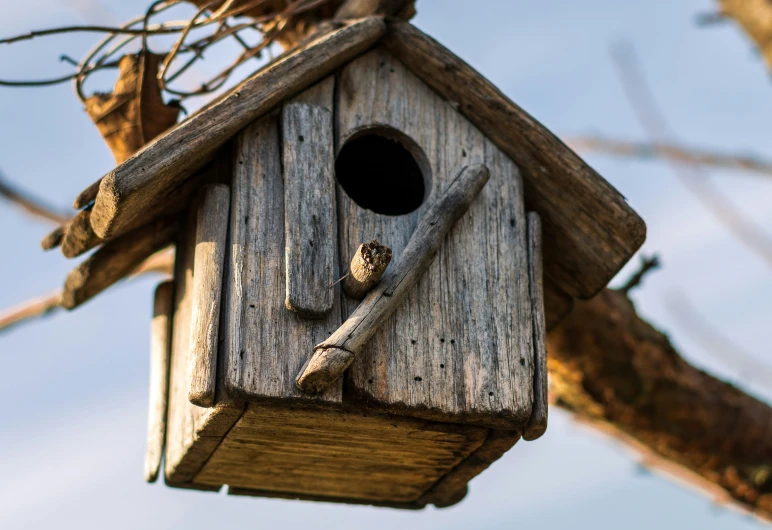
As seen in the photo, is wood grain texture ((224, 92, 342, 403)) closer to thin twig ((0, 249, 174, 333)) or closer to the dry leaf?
the dry leaf

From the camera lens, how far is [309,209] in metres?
3.33

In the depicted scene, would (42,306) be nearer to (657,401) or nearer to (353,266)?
(353,266)

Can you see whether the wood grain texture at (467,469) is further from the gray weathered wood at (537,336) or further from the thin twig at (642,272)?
the thin twig at (642,272)

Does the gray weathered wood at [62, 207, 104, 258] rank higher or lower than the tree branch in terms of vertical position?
lower

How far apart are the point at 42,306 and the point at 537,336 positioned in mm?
2258

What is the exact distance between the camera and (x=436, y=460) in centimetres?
360

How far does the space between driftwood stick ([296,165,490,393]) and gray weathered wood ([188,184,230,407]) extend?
0.82 feet

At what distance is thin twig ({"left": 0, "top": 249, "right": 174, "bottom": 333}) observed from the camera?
187 inches

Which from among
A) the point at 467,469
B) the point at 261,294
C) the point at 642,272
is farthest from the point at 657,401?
the point at 261,294

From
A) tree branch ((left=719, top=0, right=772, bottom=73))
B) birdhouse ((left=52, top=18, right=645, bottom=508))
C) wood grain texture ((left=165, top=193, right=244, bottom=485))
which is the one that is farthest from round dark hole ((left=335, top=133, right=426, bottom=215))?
tree branch ((left=719, top=0, right=772, bottom=73))

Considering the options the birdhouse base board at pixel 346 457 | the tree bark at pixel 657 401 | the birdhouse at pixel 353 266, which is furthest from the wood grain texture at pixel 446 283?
the tree bark at pixel 657 401

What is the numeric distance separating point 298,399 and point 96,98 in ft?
4.51

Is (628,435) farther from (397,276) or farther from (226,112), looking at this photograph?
(226,112)

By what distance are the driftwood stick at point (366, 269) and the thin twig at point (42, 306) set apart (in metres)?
1.64
